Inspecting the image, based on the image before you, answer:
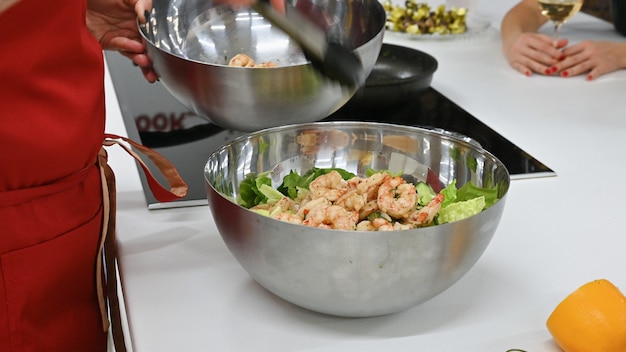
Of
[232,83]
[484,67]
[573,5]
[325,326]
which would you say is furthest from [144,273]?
[573,5]

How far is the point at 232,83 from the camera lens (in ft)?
3.93

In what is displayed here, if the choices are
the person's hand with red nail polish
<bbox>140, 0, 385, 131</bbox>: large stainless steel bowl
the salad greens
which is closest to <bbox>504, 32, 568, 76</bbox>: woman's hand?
the person's hand with red nail polish

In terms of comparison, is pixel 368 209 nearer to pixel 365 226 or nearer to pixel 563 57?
pixel 365 226

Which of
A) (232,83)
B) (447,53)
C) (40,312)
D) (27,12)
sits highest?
(27,12)

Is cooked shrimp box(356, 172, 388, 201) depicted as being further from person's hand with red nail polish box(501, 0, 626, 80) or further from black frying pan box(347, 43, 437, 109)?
person's hand with red nail polish box(501, 0, 626, 80)

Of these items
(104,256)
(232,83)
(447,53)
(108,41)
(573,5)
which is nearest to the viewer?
(104,256)

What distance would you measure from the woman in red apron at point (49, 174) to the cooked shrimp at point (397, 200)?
34 centimetres

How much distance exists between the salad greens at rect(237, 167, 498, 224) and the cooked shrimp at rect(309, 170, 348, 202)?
0.03 m

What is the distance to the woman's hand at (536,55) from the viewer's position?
178 cm

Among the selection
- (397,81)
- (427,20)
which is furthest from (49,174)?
(427,20)

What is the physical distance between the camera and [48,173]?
3.01ft

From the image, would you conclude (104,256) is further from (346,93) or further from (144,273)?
(346,93)

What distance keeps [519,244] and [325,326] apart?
0.31 metres

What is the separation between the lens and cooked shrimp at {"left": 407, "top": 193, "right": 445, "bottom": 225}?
2.86ft
